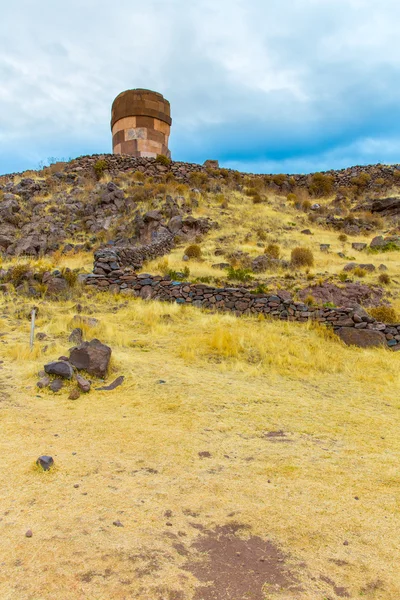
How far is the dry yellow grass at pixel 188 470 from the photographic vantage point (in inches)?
114

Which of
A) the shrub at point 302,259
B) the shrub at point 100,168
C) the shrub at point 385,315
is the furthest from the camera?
the shrub at point 100,168

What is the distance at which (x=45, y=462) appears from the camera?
4215 millimetres

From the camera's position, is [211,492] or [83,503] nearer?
[83,503]

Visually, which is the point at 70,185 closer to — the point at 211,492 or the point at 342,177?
the point at 342,177

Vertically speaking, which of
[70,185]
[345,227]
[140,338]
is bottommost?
[140,338]

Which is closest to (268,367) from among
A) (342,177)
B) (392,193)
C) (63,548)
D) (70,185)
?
(63,548)

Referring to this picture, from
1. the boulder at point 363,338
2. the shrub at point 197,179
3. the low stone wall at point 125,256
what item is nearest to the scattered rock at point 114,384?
the boulder at point 363,338

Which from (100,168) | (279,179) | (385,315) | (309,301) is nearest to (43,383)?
(309,301)

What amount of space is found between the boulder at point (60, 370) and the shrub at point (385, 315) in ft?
29.9

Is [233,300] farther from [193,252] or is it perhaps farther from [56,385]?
[56,385]

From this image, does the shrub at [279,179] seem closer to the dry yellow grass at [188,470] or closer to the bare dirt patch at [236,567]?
the dry yellow grass at [188,470]

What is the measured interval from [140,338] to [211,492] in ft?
21.2

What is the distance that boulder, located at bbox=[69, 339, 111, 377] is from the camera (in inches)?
283

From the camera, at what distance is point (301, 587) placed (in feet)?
9.14
